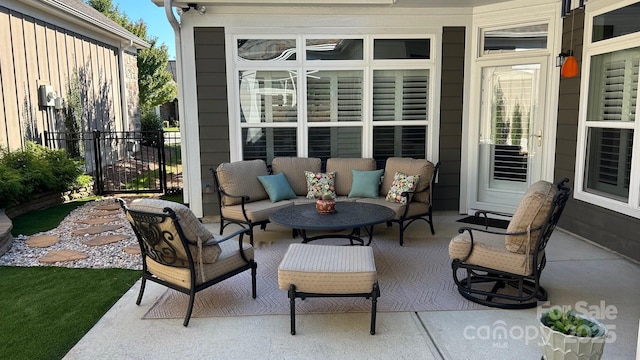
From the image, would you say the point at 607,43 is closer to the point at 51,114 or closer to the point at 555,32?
the point at 555,32

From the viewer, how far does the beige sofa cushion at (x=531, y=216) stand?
123 inches

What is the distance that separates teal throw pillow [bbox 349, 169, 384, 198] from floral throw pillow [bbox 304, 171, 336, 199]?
0.27 m

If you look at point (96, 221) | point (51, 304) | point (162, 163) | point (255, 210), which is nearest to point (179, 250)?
point (51, 304)

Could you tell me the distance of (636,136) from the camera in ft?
13.9

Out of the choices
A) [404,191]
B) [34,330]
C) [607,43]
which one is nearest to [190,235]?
[34,330]

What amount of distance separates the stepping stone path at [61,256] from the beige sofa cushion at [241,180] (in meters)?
1.65

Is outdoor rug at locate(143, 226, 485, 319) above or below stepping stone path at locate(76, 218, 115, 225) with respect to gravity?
below

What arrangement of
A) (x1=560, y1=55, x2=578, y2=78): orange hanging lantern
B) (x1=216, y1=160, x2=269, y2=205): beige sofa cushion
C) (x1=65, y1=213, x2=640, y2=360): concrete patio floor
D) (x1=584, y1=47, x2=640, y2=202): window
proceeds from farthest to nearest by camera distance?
1. (x1=216, y1=160, x2=269, y2=205): beige sofa cushion
2. (x1=560, y1=55, x2=578, y2=78): orange hanging lantern
3. (x1=584, y1=47, x2=640, y2=202): window
4. (x1=65, y1=213, x2=640, y2=360): concrete patio floor

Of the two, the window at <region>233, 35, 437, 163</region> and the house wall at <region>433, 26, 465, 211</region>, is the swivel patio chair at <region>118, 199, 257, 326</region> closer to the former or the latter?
the window at <region>233, 35, 437, 163</region>

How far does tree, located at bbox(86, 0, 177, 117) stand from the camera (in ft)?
57.7

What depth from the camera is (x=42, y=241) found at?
16.8 feet

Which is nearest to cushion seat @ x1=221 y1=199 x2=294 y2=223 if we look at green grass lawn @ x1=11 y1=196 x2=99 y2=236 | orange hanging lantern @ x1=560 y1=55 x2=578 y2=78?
green grass lawn @ x1=11 y1=196 x2=99 y2=236

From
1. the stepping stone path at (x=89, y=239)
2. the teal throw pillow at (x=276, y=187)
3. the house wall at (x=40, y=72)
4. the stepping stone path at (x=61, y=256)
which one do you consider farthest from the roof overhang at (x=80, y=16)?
the teal throw pillow at (x=276, y=187)

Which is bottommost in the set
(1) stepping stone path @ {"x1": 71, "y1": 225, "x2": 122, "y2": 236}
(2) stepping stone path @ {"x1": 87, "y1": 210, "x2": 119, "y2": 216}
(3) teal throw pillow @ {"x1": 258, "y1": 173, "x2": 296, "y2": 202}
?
(1) stepping stone path @ {"x1": 71, "y1": 225, "x2": 122, "y2": 236}
